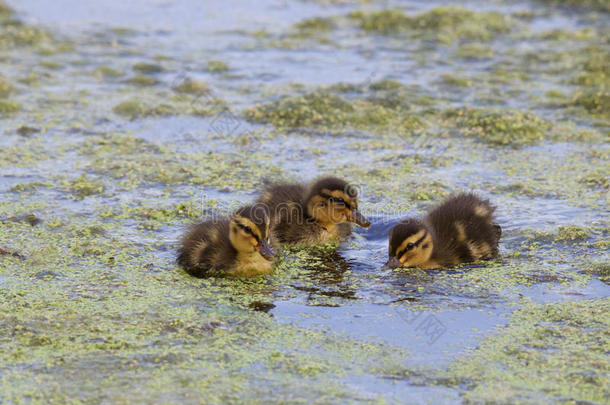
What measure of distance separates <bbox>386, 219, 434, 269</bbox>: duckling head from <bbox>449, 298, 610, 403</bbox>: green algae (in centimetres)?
75

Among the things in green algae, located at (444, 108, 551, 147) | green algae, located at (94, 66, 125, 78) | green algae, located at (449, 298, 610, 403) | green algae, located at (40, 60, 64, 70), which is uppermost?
green algae, located at (40, 60, 64, 70)

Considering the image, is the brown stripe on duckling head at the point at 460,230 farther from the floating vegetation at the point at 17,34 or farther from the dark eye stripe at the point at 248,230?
the floating vegetation at the point at 17,34

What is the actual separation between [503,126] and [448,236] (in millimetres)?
2703

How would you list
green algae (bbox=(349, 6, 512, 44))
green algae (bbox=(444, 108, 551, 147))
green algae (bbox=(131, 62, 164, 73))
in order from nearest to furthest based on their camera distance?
green algae (bbox=(444, 108, 551, 147)) < green algae (bbox=(131, 62, 164, 73)) < green algae (bbox=(349, 6, 512, 44))

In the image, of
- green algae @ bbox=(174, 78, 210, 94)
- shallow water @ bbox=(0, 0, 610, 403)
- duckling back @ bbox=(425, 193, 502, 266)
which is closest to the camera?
shallow water @ bbox=(0, 0, 610, 403)

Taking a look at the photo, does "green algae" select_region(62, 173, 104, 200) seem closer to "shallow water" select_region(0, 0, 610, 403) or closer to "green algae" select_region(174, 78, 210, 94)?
"shallow water" select_region(0, 0, 610, 403)

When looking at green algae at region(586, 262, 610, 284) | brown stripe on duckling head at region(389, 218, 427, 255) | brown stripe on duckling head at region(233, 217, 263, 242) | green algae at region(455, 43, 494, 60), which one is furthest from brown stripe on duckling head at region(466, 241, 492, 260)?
green algae at region(455, 43, 494, 60)

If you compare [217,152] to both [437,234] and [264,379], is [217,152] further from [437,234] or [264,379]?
[264,379]

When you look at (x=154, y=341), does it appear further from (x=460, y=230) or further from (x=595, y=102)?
(x=595, y=102)

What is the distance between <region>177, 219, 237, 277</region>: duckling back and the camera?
493 cm

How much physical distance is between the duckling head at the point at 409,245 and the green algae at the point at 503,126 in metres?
2.65

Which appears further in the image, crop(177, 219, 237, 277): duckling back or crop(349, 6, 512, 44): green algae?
crop(349, 6, 512, 44): green algae

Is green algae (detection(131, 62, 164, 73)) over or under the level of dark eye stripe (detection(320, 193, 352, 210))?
over

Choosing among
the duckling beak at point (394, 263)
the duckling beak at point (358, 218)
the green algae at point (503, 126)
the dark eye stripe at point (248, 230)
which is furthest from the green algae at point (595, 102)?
the dark eye stripe at point (248, 230)
